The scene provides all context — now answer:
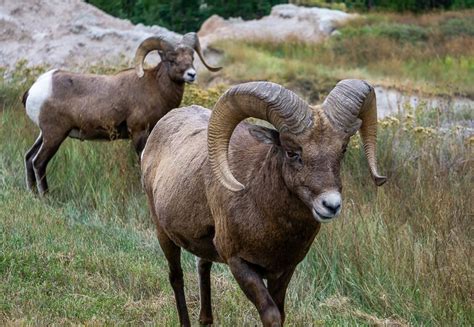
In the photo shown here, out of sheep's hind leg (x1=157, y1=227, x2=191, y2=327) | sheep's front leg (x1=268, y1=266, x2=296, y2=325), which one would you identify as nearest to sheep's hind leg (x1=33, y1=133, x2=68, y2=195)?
sheep's hind leg (x1=157, y1=227, x2=191, y2=327)

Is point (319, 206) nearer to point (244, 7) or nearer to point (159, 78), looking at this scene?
point (159, 78)

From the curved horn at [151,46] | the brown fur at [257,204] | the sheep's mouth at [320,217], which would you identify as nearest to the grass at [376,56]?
the curved horn at [151,46]

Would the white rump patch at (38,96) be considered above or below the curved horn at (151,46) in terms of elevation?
below

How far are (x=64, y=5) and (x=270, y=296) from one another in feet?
67.9

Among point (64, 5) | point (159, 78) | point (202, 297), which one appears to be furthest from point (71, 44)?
point (202, 297)

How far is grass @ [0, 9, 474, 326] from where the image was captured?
645 cm

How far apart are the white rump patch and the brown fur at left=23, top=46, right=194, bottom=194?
0.19ft

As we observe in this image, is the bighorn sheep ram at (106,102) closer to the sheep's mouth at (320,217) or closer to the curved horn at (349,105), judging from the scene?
the curved horn at (349,105)

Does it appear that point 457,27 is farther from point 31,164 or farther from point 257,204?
point 257,204

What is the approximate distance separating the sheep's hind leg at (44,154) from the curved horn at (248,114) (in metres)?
5.99

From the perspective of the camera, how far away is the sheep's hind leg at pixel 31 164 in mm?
11016

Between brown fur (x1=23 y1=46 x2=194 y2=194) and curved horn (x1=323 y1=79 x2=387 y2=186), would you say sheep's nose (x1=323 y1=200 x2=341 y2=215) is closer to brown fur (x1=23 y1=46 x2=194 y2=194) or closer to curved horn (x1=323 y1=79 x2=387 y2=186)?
curved horn (x1=323 y1=79 x2=387 y2=186)

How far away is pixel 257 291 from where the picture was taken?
5.16 metres

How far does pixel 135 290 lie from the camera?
277 inches
